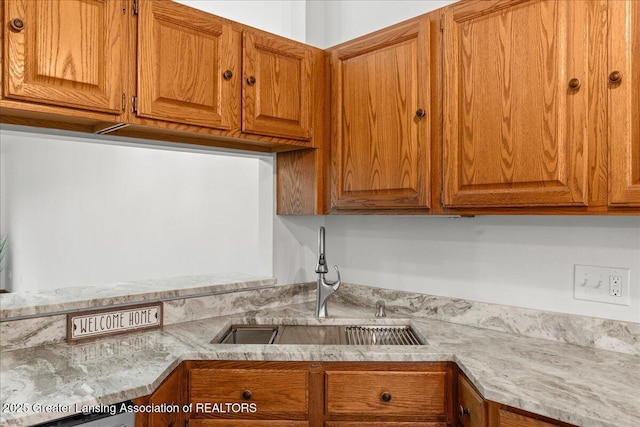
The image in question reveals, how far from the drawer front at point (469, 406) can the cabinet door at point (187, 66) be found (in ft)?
4.33

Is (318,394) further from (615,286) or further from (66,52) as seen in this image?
(66,52)

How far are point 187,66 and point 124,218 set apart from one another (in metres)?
1.81

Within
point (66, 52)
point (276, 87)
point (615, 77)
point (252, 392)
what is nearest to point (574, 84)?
point (615, 77)

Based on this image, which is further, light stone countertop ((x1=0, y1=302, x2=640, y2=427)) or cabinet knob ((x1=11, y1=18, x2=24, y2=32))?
cabinet knob ((x1=11, y1=18, x2=24, y2=32))

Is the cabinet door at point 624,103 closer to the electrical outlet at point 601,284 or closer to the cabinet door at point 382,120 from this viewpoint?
the electrical outlet at point 601,284

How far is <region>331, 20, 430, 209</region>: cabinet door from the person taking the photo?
1828 mm

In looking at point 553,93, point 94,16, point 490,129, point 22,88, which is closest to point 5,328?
point 22,88

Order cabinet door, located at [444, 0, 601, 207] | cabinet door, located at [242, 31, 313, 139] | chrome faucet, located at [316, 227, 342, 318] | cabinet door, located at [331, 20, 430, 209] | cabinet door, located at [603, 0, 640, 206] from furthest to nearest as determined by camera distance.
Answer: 1. chrome faucet, located at [316, 227, 342, 318]
2. cabinet door, located at [242, 31, 313, 139]
3. cabinet door, located at [331, 20, 430, 209]
4. cabinet door, located at [444, 0, 601, 207]
5. cabinet door, located at [603, 0, 640, 206]

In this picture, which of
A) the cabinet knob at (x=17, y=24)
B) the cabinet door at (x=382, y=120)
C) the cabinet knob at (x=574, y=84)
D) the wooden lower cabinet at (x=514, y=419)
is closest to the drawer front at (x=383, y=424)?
the wooden lower cabinet at (x=514, y=419)

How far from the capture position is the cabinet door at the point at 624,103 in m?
1.32

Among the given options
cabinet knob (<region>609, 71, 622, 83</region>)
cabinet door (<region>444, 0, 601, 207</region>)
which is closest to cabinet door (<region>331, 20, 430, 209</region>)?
cabinet door (<region>444, 0, 601, 207</region>)

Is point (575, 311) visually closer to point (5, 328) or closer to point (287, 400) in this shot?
point (287, 400)

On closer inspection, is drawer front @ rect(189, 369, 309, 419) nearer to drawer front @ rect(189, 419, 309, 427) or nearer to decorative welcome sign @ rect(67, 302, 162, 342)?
drawer front @ rect(189, 419, 309, 427)

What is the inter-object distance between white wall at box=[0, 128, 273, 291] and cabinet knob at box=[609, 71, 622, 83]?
2.29 metres
